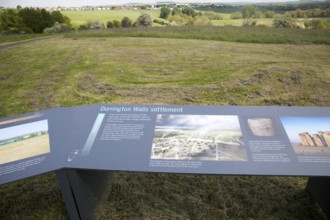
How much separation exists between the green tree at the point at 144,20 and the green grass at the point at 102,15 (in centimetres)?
11

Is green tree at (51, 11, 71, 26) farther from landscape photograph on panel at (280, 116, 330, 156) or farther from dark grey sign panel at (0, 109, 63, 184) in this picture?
landscape photograph on panel at (280, 116, 330, 156)

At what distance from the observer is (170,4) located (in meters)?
8.30

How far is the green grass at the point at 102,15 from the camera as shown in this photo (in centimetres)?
810

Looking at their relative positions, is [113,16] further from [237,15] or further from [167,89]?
[237,15]

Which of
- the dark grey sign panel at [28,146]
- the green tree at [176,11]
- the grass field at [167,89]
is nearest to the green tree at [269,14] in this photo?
the grass field at [167,89]

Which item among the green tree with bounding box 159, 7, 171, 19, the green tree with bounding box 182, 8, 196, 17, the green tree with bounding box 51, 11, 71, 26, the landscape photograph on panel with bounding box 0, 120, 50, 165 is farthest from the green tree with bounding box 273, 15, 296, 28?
the landscape photograph on panel with bounding box 0, 120, 50, 165

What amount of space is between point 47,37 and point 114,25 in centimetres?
205

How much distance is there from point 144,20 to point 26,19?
3.43 meters

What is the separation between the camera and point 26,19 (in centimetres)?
789

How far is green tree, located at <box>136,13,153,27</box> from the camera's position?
822 centimetres

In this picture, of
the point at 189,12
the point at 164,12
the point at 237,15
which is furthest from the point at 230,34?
the point at 164,12

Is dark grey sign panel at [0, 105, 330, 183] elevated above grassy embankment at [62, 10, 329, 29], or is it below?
below

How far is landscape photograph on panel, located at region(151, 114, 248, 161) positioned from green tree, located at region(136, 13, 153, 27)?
5.72 metres

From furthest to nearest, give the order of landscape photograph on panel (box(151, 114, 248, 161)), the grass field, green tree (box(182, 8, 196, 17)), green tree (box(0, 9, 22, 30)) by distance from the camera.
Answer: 1. green tree (box(182, 8, 196, 17))
2. green tree (box(0, 9, 22, 30))
3. the grass field
4. landscape photograph on panel (box(151, 114, 248, 161))
